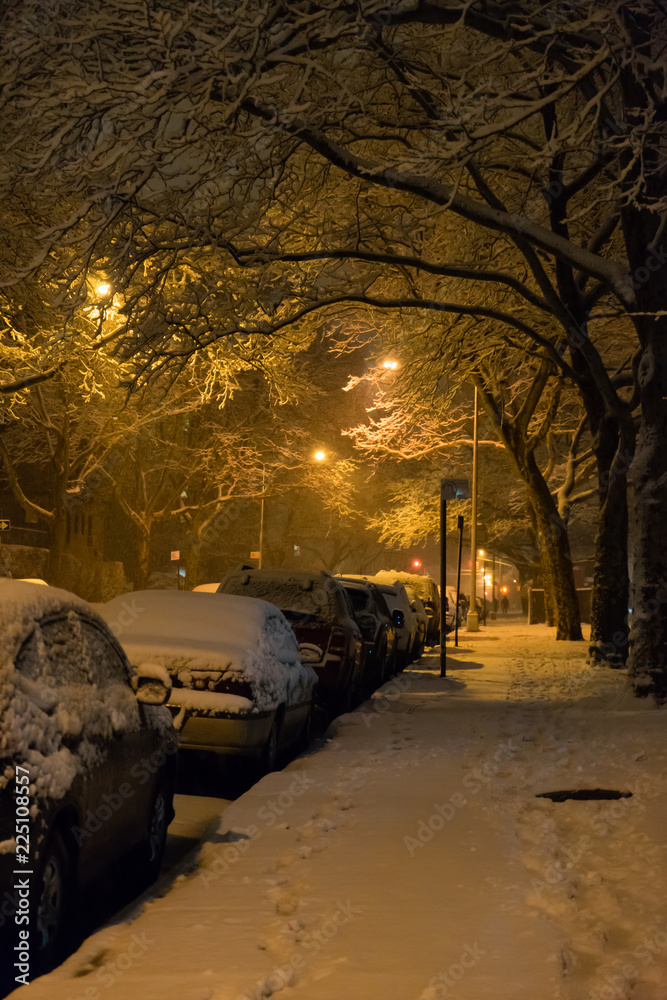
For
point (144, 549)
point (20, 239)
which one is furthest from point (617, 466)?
point (144, 549)

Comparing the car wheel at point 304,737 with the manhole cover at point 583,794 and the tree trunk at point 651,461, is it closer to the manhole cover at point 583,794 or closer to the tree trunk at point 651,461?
the manhole cover at point 583,794

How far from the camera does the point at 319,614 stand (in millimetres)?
13352

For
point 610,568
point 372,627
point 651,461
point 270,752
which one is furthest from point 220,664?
point 610,568

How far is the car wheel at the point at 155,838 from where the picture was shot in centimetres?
618

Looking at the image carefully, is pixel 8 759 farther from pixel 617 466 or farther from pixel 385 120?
pixel 617 466

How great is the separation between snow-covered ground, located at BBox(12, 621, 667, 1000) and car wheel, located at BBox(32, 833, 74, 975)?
0.12 meters

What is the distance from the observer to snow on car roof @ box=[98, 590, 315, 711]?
8.73 meters

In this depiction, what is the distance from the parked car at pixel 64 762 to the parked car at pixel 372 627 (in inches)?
384

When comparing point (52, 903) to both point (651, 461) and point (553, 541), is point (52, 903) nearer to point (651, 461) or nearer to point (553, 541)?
point (651, 461)

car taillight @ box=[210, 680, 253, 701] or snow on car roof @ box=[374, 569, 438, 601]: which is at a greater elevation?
snow on car roof @ box=[374, 569, 438, 601]

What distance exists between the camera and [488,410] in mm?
26203

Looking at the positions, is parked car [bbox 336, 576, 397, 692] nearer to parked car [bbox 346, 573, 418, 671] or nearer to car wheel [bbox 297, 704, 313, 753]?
parked car [bbox 346, 573, 418, 671]

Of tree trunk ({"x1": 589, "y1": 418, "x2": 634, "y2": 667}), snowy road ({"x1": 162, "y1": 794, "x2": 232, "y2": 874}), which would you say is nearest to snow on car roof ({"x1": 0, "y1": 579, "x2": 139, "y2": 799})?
snowy road ({"x1": 162, "y1": 794, "x2": 232, "y2": 874})

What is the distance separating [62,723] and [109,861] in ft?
3.42
